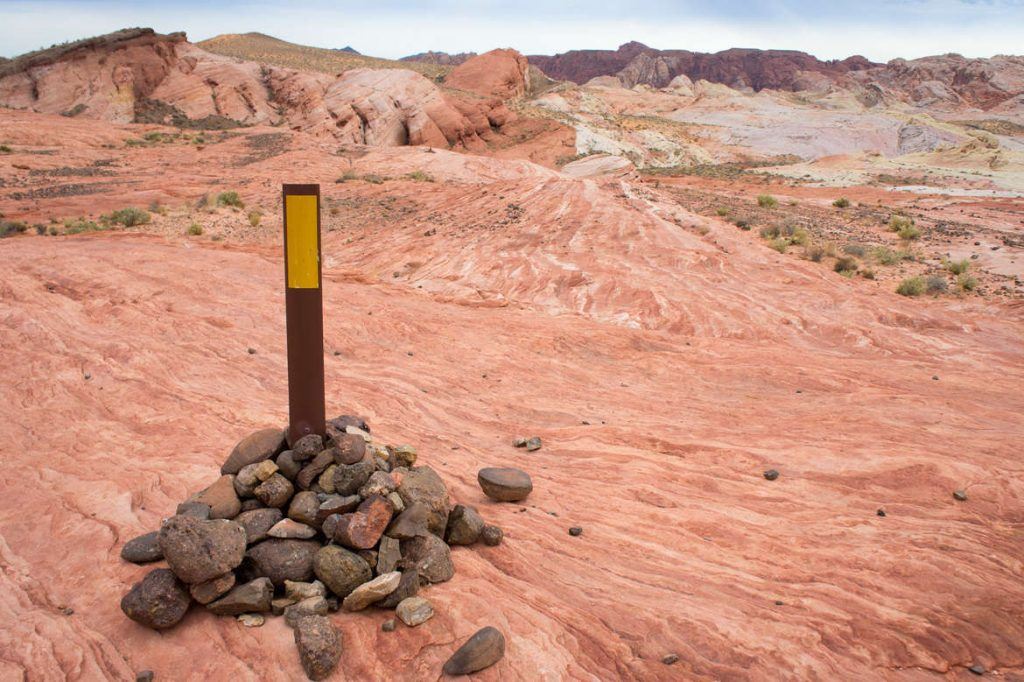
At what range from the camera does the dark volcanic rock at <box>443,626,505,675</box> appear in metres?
3.38

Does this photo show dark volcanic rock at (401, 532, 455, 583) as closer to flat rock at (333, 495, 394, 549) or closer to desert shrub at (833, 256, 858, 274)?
flat rock at (333, 495, 394, 549)

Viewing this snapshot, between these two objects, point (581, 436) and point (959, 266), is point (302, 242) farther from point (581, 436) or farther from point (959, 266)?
point (959, 266)

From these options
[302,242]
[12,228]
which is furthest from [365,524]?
[12,228]

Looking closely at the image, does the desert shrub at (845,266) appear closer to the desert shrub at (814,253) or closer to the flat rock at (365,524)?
the desert shrub at (814,253)

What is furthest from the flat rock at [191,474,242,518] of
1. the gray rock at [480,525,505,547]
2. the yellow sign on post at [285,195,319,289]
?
the gray rock at [480,525,505,547]

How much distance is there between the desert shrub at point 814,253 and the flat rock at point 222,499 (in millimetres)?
14902

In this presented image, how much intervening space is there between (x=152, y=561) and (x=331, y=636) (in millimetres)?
1395

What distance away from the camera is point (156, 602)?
11.3ft

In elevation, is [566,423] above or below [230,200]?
below

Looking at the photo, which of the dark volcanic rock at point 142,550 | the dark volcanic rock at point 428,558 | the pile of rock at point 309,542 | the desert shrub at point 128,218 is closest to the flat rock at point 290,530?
the pile of rock at point 309,542

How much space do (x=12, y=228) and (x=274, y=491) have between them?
16.0 meters

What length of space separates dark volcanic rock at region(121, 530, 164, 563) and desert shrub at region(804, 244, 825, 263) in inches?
603

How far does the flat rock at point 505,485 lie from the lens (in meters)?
5.29

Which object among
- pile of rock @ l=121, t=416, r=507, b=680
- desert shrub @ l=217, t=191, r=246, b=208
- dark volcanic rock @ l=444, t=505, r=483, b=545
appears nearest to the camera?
pile of rock @ l=121, t=416, r=507, b=680
